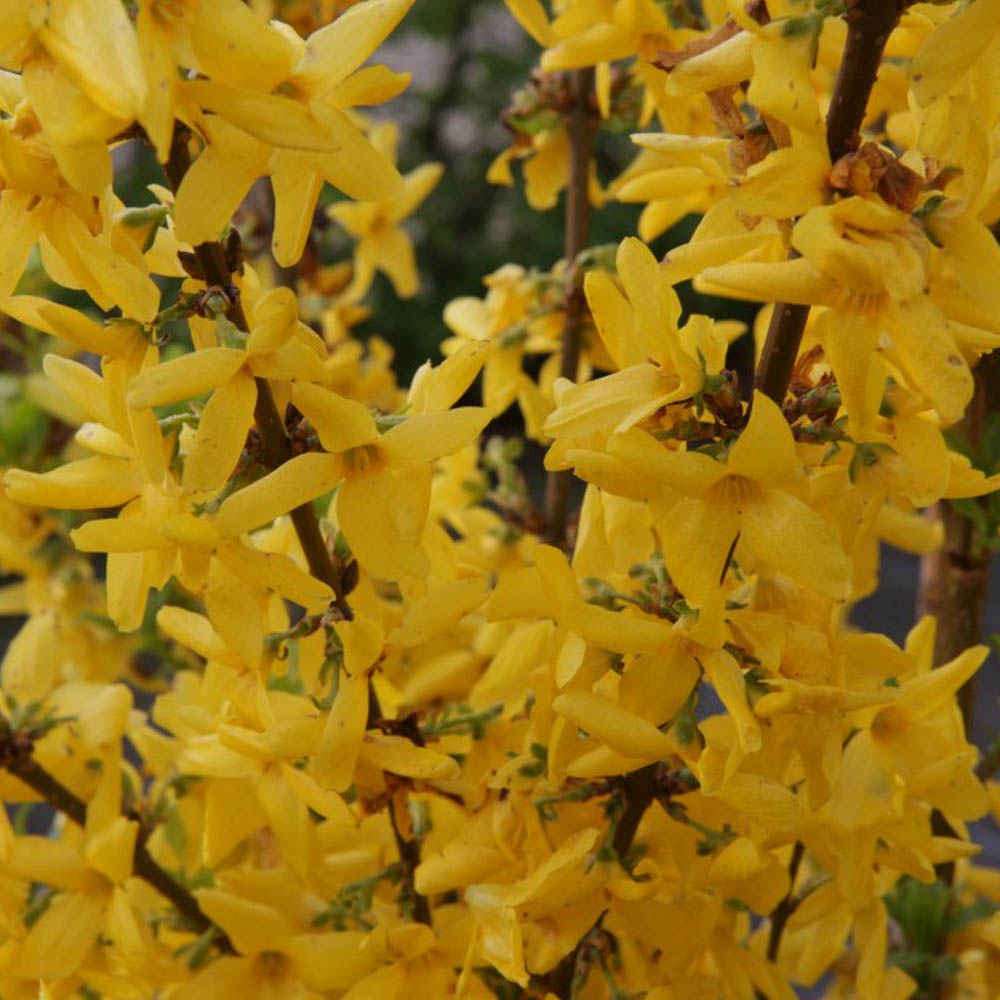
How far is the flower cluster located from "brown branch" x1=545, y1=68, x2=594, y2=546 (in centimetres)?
15

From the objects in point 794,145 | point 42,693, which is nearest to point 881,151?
point 794,145

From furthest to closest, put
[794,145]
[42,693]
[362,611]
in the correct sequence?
[42,693] < [362,611] < [794,145]

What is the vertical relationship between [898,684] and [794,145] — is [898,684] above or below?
below

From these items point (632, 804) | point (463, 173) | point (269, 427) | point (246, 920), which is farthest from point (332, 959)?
point (463, 173)

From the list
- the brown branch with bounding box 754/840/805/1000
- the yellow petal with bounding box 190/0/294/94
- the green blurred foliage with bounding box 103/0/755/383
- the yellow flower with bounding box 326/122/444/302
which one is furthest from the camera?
the green blurred foliage with bounding box 103/0/755/383

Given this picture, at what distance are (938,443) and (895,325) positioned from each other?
91 millimetres

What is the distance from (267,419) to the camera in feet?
1.73

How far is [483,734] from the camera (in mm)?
699

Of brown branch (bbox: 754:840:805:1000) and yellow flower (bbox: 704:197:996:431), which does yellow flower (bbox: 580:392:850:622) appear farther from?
brown branch (bbox: 754:840:805:1000)

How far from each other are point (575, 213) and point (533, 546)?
415 mm

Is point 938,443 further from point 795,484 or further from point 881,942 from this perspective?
point 881,942

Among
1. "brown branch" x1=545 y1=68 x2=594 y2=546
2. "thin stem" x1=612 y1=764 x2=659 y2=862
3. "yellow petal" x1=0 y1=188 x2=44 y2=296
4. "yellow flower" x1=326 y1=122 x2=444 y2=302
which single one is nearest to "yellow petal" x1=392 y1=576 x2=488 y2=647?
"thin stem" x1=612 y1=764 x2=659 y2=862

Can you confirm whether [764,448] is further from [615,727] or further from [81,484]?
[81,484]

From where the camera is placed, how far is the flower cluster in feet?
1.46
